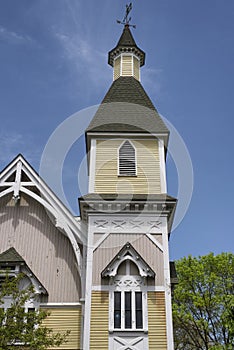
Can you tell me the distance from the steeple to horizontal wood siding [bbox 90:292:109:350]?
14254mm

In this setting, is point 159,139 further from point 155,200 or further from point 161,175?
point 155,200

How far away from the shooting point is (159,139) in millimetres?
20297

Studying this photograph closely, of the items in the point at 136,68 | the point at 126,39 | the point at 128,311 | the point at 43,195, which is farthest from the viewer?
the point at 126,39

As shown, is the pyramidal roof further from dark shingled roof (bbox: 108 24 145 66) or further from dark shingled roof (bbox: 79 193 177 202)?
dark shingled roof (bbox: 79 193 177 202)

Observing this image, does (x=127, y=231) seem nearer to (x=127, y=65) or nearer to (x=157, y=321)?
(x=157, y=321)

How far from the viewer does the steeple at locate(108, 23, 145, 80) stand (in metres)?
25.9

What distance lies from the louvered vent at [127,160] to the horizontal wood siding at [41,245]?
12.9 feet

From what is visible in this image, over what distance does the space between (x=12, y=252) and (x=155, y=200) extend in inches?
251

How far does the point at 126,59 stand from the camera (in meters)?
26.4

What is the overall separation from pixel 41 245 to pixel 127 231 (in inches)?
153

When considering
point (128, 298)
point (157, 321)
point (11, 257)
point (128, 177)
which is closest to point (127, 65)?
point (128, 177)

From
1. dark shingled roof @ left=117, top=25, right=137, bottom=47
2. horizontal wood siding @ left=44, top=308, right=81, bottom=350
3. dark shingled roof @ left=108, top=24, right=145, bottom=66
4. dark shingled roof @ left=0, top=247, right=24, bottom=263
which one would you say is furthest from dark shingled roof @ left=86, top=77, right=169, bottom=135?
horizontal wood siding @ left=44, top=308, right=81, bottom=350

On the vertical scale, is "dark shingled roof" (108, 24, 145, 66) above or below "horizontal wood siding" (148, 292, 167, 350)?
above

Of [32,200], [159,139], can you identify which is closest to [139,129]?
[159,139]
